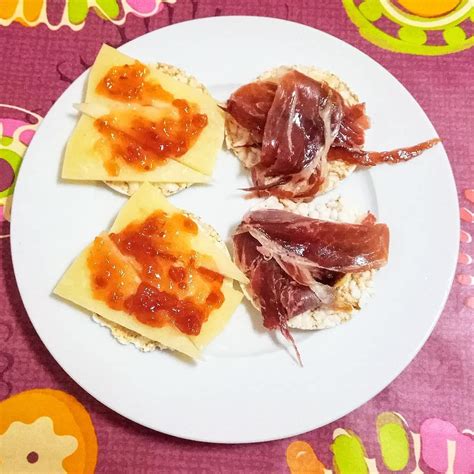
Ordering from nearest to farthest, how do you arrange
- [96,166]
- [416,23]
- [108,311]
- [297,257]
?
[108,311] < [297,257] < [96,166] < [416,23]

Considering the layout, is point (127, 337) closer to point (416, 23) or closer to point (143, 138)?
point (143, 138)

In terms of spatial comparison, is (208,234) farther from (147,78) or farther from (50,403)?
(50,403)

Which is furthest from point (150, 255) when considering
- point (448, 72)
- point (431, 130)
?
point (448, 72)

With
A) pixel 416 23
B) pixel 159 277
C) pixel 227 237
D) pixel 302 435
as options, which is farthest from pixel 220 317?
pixel 416 23

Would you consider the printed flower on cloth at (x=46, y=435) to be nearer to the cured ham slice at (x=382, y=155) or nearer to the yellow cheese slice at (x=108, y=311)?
the yellow cheese slice at (x=108, y=311)

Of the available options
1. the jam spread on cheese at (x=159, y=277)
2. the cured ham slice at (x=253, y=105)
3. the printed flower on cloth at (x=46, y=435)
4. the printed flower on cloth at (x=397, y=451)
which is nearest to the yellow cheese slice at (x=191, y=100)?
the cured ham slice at (x=253, y=105)
